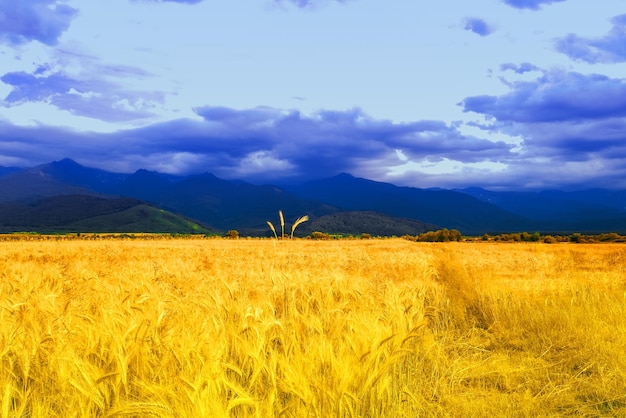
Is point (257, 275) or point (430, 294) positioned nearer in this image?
point (430, 294)

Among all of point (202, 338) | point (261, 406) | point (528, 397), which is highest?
point (202, 338)

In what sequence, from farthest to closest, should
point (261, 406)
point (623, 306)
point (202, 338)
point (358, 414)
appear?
point (623, 306) < point (202, 338) < point (358, 414) < point (261, 406)

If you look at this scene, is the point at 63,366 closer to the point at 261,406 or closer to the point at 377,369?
the point at 261,406

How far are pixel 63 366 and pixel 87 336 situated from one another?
1.65 ft

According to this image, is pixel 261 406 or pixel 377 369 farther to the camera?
pixel 377 369

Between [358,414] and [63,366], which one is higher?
A: [63,366]

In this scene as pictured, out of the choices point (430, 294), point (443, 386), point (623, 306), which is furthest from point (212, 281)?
point (623, 306)

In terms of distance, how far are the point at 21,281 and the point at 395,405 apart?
6.88 m

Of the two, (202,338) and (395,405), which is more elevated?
(202,338)

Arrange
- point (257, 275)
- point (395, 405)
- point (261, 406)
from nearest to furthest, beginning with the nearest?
point (261, 406), point (395, 405), point (257, 275)

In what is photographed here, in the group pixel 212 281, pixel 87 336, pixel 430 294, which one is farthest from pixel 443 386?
pixel 212 281

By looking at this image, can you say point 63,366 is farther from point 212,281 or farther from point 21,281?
point 212,281

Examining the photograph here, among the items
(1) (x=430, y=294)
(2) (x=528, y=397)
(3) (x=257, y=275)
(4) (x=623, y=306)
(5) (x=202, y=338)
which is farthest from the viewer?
(3) (x=257, y=275)

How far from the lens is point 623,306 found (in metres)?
7.81
